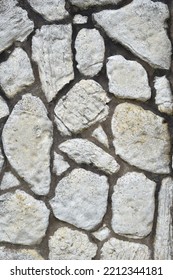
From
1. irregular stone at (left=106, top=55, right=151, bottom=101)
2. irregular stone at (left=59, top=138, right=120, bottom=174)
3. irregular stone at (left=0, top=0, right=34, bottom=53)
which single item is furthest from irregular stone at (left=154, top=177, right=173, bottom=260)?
irregular stone at (left=0, top=0, right=34, bottom=53)

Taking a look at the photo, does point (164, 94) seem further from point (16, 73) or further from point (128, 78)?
point (16, 73)

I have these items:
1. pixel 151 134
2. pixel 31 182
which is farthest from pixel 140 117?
pixel 31 182

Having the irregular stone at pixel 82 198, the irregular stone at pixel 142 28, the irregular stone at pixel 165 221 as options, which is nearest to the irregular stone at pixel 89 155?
the irregular stone at pixel 82 198

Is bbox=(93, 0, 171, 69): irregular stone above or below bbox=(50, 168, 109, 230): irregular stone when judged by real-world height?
above

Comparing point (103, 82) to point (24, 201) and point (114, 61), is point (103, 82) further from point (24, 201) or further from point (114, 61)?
point (24, 201)

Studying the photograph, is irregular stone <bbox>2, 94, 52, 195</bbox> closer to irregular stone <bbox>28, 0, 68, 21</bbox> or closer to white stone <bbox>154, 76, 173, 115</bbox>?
irregular stone <bbox>28, 0, 68, 21</bbox>

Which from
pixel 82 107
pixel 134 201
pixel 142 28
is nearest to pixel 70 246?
pixel 134 201

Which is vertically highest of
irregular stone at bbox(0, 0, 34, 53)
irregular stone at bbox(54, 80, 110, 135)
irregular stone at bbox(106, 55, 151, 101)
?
irregular stone at bbox(0, 0, 34, 53)
